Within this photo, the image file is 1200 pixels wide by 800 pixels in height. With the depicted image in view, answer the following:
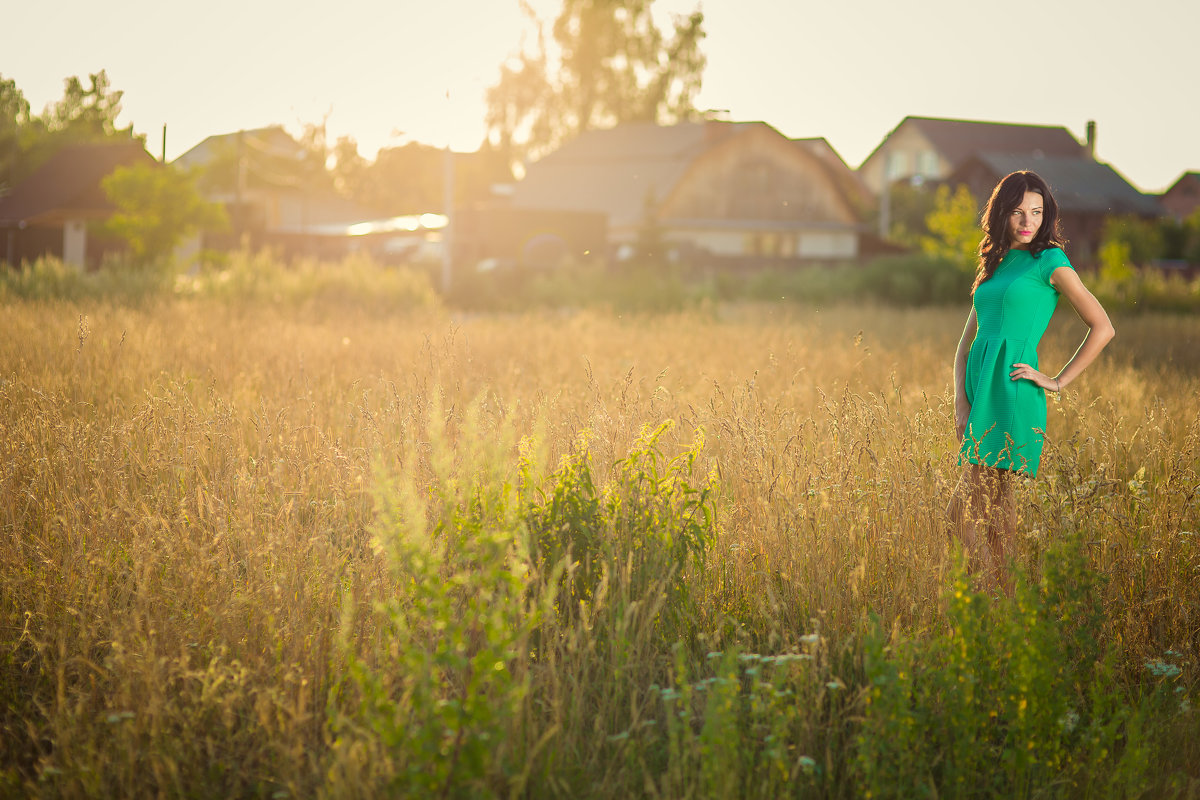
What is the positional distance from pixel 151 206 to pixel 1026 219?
29376 mm

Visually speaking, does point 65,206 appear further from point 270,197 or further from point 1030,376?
point 1030,376

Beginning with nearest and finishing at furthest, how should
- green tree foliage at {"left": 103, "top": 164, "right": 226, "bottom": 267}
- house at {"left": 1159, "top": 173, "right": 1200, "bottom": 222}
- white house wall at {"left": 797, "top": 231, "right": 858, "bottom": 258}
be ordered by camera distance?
green tree foliage at {"left": 103, "top": 164, "right": 226, "bottom": 267}
white house wall at {"left": 797, "top": 231, "right": 858, "bottom": 258}
house at {"left": 1159, "top": 173, "right": 1200, "bottom": 222}

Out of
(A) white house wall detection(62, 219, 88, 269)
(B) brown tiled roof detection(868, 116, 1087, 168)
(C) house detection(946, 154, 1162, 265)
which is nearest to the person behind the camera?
(A) white house wall detection(62, 219, 88, 269)

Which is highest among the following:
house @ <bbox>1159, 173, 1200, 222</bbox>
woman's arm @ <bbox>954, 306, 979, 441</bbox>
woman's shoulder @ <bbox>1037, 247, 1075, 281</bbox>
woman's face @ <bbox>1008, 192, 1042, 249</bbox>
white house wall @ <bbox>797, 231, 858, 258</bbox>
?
house @ <bbox>1159, 173, 1200, 222</bbox>

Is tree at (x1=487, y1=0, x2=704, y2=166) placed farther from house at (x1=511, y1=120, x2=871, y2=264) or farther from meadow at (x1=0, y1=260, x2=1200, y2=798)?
meadow at (x1=0, y1=260, x2=1200, y2=798)

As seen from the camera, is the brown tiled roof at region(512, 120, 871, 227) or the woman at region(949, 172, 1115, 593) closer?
the woman at region(949, 172, 1115, 593)

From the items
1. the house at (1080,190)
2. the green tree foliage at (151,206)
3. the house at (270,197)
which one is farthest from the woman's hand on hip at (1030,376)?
the house at (1080,190)

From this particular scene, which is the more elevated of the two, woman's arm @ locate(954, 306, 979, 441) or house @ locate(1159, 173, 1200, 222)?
house @ locate(1159, 173, 1200, 222)

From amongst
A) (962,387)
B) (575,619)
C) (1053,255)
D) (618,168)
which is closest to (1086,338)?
(1053,255)

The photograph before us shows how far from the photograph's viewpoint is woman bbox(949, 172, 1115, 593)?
3811mm

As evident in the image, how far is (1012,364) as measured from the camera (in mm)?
3836

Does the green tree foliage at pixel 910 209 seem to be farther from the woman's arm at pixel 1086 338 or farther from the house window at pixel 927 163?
the woman's arm at pixel 1086 338

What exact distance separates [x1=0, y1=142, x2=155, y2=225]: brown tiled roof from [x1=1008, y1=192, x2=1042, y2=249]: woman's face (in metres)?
35.5

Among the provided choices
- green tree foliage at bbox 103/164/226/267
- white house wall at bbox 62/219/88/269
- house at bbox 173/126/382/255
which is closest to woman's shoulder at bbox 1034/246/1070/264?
green tree foliage at bbox 103/164/226/267
